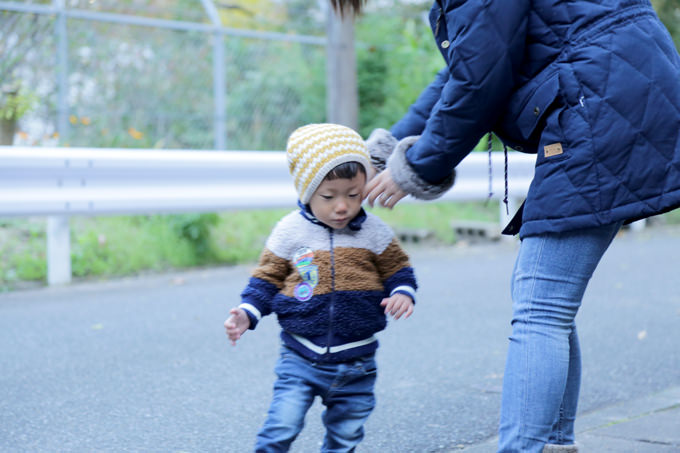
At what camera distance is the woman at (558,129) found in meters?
2.08

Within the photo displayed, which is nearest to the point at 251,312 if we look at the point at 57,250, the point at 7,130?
the point at 57,250

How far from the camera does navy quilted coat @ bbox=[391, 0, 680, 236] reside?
207 centimetres

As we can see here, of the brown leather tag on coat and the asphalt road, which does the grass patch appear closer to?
the asphalt road

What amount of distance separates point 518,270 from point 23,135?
6.90m

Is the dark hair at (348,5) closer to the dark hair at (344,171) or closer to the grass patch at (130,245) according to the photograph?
the dark hair at (344,171)

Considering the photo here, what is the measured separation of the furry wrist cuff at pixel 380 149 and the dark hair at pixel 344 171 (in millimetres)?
169

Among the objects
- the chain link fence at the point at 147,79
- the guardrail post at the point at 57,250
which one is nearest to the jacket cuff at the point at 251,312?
Result: the guardrail post at the point at 57,250

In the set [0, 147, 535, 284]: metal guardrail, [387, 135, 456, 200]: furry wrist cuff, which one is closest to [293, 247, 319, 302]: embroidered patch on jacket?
[387, 135, 456, 200]: furry wrist cuff

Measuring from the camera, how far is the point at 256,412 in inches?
133

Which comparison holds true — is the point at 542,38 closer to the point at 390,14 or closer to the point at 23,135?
the point at 23,135

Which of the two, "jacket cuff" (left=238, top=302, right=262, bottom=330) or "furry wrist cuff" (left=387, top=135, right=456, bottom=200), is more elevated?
"furry wrist cuff" (left=387, top=135, right=456, bottom=200)

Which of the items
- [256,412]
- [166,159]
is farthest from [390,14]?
[256,412]

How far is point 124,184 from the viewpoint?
5914 mm

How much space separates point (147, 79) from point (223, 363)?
6050mm
